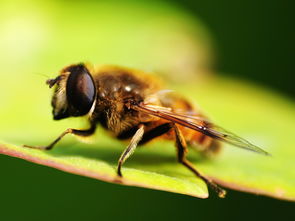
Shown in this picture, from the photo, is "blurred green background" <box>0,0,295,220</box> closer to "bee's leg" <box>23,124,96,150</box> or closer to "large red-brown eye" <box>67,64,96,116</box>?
"bee's leg" <box>23,124,96,150</box>

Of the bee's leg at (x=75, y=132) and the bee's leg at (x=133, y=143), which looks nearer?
the bee's leg at (x=133, y=143)

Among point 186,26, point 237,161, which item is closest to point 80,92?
point 237,161

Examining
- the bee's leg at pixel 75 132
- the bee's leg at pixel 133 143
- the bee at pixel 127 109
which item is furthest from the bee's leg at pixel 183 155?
the bee's leg at pixel 75 132

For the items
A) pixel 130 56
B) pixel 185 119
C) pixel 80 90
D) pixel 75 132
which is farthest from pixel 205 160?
pixel 130 56

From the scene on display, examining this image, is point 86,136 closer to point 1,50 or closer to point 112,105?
point 112,105

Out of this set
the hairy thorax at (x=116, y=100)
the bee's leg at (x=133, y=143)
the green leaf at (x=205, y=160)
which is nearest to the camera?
Result: the green leaf at (x=205, y=160)

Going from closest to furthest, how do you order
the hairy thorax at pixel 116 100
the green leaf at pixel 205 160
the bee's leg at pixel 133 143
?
the green leaf at pixel 205 160, the bee's leg at pixel 133 143, the hairy thorax at pixel 116 100

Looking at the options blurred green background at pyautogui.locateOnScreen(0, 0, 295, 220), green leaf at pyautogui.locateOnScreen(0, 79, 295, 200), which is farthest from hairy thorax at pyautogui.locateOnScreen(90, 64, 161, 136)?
blurred green background at pyautogui.locateOnScreen(0, 0, 295, 220)

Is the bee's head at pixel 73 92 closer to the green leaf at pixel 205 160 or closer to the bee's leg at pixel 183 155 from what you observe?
the green leaf at pixel 205 160
